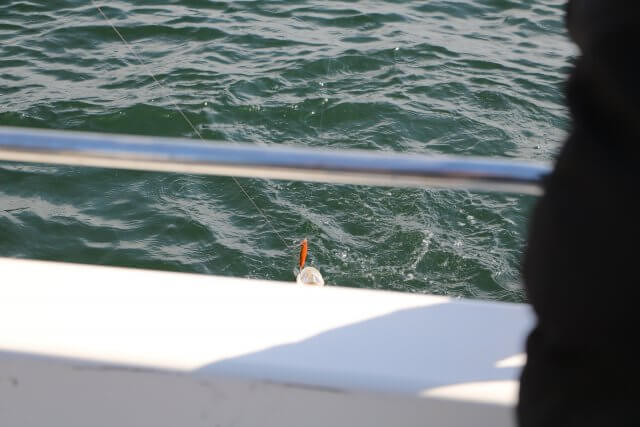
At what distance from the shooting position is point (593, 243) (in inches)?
26.2

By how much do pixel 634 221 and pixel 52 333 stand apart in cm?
103

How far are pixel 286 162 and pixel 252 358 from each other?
34 cm

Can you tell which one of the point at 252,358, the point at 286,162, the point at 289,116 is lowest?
the point at 289,116

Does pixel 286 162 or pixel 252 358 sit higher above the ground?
pixel 286 162

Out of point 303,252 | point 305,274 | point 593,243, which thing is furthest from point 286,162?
point 303,252

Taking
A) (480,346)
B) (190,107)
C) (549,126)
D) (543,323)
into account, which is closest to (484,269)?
(549,126)

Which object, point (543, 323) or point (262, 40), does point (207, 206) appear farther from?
point (543, 323)

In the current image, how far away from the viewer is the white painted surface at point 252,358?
1.25m

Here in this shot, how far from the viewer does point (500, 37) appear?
→ 7.34 meters

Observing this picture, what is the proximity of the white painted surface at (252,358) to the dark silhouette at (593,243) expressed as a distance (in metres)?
0.53

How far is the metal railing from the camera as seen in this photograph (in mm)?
1229

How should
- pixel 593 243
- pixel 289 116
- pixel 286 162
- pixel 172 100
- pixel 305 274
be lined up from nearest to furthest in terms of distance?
pixel 593 243 < pixel 286 162 < pixel 305 274 < pixel 289 116 < pixel 172 100

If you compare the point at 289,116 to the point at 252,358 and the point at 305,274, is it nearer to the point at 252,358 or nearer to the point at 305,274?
the point at 305,274

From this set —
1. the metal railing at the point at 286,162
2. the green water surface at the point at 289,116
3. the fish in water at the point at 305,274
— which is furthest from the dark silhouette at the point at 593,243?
the green water surface at the point at 289,116
